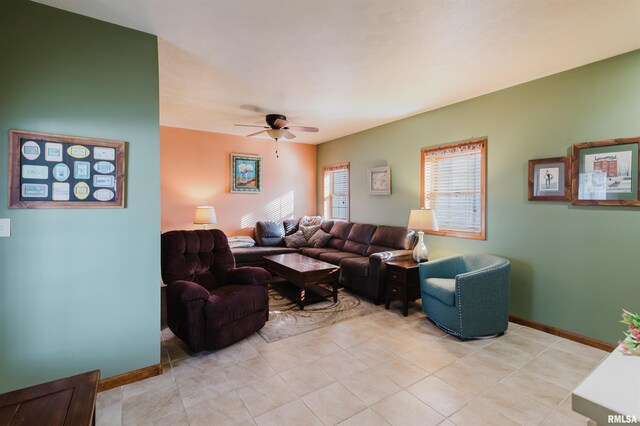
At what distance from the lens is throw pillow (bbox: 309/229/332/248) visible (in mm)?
5699

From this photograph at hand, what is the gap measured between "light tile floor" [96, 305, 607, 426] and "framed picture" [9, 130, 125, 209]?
143 centimetres

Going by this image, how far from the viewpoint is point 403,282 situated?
3658 mm

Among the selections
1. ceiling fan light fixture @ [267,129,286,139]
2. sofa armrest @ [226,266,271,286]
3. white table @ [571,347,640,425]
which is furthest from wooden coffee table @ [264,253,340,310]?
white table @ [571,347,640,425]

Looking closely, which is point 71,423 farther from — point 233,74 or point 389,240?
point 389,240

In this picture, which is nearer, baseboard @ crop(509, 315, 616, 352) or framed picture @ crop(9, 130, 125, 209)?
framed picture @ crop(9, 130, 125, 209)

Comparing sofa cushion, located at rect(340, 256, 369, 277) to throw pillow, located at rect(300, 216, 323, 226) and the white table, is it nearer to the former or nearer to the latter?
throw pillow, located at rect(300, 216, 323, 226)

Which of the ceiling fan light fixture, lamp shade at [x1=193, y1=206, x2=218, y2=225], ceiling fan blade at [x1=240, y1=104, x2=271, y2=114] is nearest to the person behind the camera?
ceiling fan blade at [x1=240, y1=104, x2=271, y2=114]

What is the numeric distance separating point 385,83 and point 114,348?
3.52m

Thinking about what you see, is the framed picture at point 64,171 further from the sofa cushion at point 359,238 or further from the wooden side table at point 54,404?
the sofa cushion at point 359,238

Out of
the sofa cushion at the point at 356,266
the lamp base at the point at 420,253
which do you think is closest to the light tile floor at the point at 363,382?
the lamp base at the point at 420,253

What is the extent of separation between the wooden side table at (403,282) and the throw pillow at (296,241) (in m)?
2.34

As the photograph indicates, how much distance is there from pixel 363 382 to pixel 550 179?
274 centimetres

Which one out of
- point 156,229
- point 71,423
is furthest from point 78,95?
point 71,423

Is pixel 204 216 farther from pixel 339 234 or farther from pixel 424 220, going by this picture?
pixel 424 220
